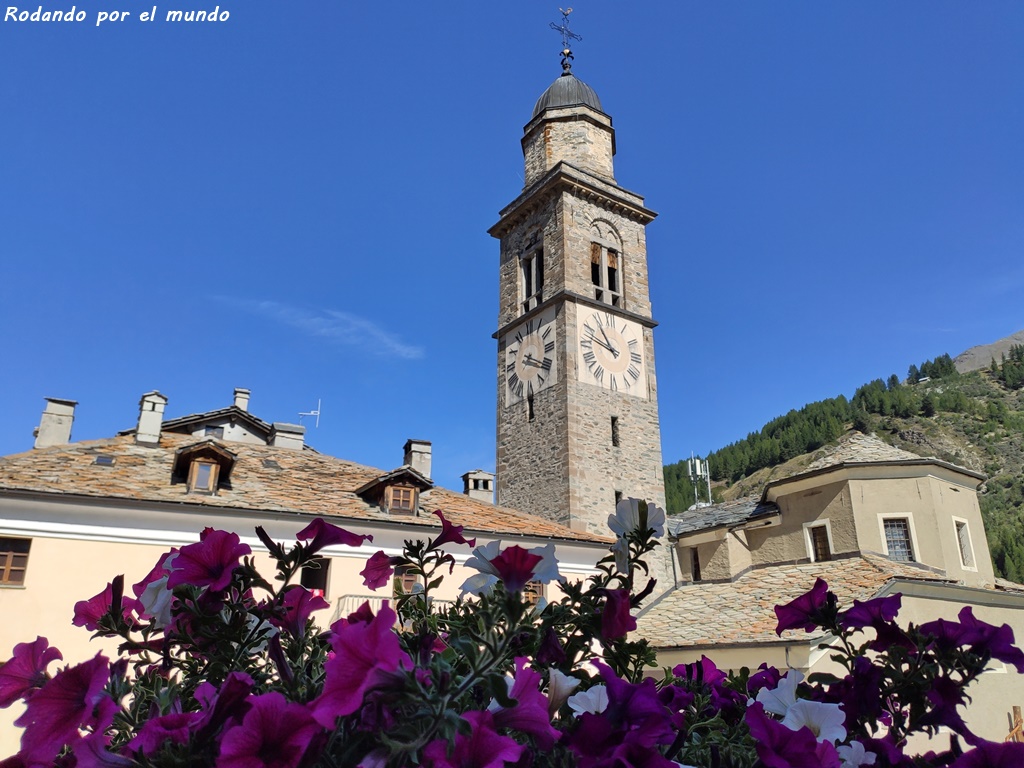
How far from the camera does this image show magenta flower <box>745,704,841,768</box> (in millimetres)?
1312

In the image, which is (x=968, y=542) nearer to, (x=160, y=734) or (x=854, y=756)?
(x=854, y=756)

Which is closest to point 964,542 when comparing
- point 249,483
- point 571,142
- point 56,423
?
point 249,483

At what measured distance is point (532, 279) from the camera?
27375 mm

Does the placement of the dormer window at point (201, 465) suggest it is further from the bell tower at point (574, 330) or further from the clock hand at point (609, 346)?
the clock hand at point (609, 346)

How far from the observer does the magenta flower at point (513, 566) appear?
53.9 inches

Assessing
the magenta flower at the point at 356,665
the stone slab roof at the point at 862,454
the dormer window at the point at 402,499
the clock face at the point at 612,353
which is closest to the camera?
the magenta flower at the point at 356,665

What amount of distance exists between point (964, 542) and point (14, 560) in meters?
21.1

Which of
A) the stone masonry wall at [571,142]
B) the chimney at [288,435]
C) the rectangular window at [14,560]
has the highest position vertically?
the stone masonry wall at [571,142]

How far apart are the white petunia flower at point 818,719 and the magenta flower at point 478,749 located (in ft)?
2.41

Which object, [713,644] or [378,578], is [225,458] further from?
[378,578]

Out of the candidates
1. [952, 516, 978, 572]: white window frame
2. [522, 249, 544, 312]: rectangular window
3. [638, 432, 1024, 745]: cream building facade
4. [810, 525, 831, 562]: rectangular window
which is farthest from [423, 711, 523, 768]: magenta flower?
[522, 249, 544, 312]: rectangular window

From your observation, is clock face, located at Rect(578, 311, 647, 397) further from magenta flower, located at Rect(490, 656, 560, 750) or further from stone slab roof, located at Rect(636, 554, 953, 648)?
magenta flower, located at Rect(490, 656, 560, 750)

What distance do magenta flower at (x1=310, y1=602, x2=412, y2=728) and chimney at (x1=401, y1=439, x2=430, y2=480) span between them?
2036 centimetres

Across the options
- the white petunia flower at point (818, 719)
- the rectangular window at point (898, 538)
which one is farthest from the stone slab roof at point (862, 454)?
the white petunia flower at point (818, 719)
